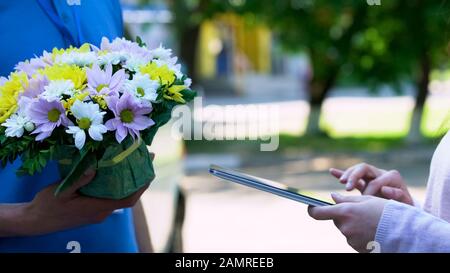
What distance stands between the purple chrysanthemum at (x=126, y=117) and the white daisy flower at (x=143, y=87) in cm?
2

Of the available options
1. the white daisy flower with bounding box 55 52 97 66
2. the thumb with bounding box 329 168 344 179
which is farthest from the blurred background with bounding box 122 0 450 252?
the white daisy flower with bounding box 55 52 97 66

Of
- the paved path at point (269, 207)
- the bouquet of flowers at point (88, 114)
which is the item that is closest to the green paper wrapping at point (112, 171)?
the bouquet of flowers at point (88, 114)

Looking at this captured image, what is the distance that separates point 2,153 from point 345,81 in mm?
13255

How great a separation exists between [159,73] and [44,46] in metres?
0.30

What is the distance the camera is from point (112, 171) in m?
1.44

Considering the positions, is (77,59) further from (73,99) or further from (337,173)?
(337,173)

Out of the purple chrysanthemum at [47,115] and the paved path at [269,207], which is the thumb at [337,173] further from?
the paved path at [269,207]

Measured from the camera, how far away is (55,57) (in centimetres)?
148

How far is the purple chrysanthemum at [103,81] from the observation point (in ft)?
4.64

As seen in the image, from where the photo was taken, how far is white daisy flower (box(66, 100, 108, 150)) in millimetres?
1359

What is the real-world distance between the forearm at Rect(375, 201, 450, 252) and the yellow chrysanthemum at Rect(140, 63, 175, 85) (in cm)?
45

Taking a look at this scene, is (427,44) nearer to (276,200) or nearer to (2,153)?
(276,200)
